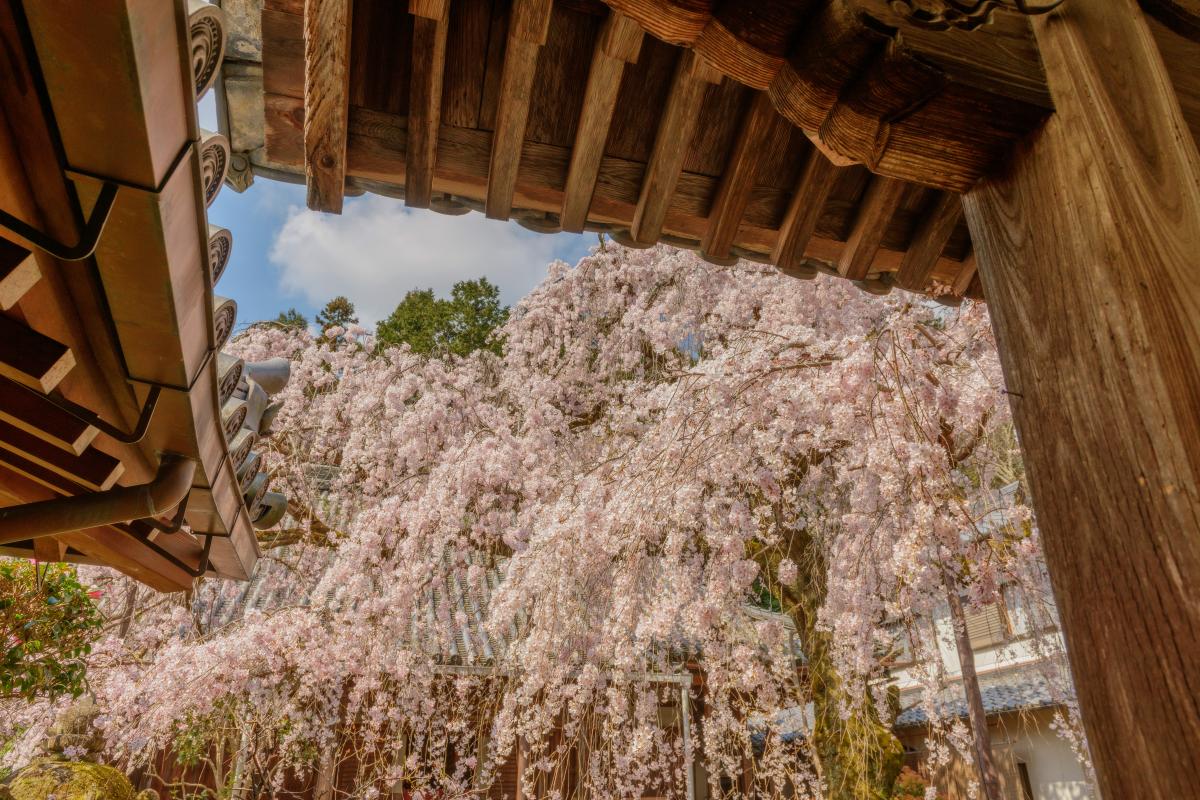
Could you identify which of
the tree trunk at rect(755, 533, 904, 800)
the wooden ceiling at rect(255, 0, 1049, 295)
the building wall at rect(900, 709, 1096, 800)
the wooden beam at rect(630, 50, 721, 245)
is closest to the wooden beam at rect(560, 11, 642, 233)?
the wooden ceiling at rect(255, 0, 1049, 295)

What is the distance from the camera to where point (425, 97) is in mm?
1546

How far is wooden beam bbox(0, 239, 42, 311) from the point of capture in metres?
1.09

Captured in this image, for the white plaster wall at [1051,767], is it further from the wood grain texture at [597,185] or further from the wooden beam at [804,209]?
the wooden beam at [804,209]

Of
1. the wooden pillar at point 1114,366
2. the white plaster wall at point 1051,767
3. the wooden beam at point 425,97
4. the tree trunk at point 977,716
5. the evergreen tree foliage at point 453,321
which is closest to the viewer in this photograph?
the wooden pillar at point 1114,366

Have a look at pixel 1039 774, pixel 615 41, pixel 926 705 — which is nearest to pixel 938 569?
pixel 926 705

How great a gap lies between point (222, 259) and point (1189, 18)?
2053mm

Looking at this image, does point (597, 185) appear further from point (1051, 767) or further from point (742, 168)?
point (1051, 767)

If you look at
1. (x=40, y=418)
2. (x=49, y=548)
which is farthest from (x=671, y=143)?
(x=49, y=548)

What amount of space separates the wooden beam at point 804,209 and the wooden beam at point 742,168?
0.35 ft

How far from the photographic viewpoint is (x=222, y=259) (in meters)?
1.62

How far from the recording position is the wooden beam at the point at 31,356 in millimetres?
1271

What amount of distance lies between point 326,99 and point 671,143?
788mm

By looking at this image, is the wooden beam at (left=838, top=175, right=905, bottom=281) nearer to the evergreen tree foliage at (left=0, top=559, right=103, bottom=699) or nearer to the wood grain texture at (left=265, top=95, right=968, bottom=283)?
the wood grain texture at (left=265, top=95, right=968, bottom=283)

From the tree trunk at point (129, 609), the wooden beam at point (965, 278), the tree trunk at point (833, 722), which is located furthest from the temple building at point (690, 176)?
the tree trunk at point (129, 609)
